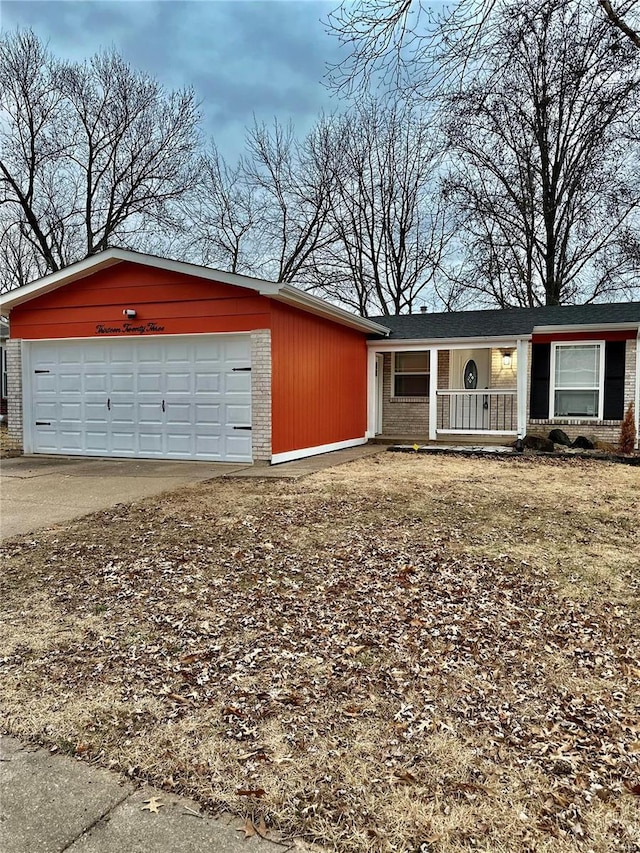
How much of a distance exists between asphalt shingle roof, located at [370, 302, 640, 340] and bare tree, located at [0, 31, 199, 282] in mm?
11919

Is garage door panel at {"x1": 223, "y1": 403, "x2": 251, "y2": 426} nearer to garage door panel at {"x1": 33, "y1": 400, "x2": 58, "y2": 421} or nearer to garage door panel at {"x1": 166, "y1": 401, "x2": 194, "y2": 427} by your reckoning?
garage door panel at {"x1": 166, "y1": 401, "x2": 194, "y2": 427}

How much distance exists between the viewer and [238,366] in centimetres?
964

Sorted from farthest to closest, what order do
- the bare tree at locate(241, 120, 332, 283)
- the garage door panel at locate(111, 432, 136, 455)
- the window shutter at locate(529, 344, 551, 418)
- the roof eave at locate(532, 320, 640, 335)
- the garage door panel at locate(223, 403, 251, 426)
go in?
the bare tree at locate(241, 120, 332, 283)
the window shutter at locate(529, 344, 551, 418)
the roof eave at locate(532, 320, 640, 335)
the garage door panel at locate(111, 432, 136, 455)
the garage door panel at locate(223, 403, 251, 426)

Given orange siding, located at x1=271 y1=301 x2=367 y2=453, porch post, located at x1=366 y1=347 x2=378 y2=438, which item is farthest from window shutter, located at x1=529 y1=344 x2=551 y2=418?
orange siding, located at x1=271 y1=301 x2=367 y2=453

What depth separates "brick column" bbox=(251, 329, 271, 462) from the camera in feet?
30.5

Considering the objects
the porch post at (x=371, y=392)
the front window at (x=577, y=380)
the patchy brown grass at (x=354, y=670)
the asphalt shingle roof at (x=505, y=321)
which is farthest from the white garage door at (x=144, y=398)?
the front window at (x=577, y=380)

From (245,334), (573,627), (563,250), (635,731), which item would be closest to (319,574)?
(573,627)

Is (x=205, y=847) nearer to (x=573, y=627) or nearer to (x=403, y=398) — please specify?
(x=573, y=627)

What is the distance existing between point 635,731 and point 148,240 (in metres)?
23.5

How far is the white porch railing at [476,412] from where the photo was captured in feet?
44.9

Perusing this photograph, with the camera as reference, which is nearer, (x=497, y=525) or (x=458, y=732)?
(x=458, y=732)

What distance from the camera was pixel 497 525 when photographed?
561 centimetres

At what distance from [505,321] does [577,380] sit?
215 cm

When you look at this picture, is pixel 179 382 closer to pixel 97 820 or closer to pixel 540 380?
pixel 540 380
